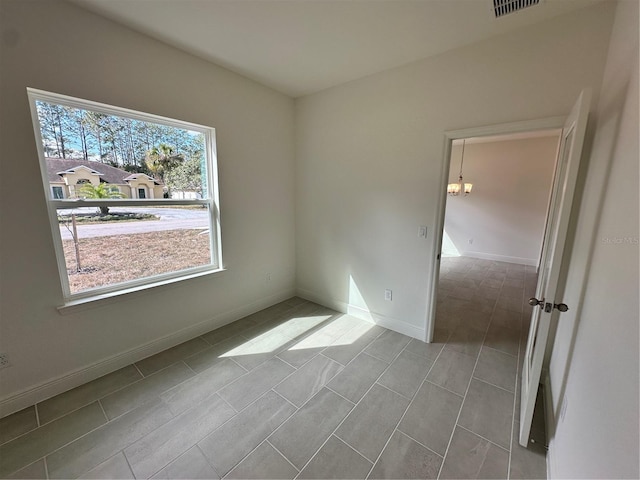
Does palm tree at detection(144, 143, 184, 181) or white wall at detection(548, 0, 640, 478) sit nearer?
white wall at detection(548, 0, 640, 478)

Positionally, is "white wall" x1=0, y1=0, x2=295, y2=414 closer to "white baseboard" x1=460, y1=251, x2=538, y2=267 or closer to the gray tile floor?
the gray tile floor

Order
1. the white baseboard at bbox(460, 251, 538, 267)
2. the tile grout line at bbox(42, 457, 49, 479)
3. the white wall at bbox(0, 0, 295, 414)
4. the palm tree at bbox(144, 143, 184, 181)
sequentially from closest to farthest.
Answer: the tile grout line at bbox(42, 457, 49, 479), the white wall at bbox(0, 0, 295, 414), the palm tree at bbox(144, 143, 184, 181), the white baseboard at bbox(460, 251, 538, 267)

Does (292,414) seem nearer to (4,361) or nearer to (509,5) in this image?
(4,361)

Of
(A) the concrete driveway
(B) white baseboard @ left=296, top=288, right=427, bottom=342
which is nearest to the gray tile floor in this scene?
(B) white baseboard @ left=296, top=288, right=427, bottom=342

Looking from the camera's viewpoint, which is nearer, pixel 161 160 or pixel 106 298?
pixel 106 298

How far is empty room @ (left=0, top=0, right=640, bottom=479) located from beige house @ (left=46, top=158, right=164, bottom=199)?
0.6 inches

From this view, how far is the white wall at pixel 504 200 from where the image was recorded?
17.5 ft

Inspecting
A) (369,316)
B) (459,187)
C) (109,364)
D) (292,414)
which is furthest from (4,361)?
(459,187)

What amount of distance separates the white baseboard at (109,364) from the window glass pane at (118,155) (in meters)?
1.36

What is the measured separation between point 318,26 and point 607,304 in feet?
7.78

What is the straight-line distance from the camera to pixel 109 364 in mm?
2145

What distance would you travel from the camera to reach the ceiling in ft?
5.57

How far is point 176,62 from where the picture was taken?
224 cm

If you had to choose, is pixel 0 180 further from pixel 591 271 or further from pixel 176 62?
pixel 591 271
